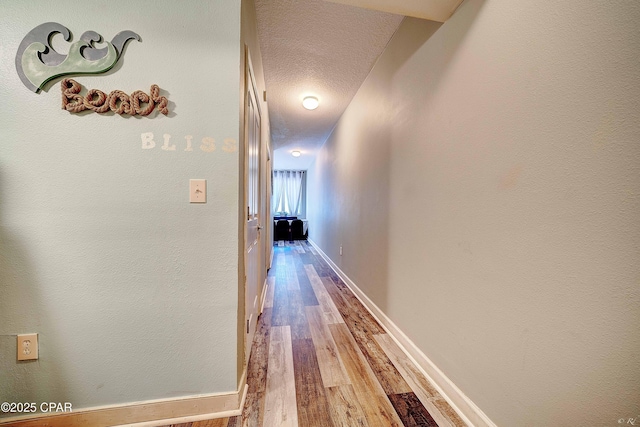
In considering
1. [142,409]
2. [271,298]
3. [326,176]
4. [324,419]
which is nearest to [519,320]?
[324,419]

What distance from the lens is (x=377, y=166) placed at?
2.20 meters

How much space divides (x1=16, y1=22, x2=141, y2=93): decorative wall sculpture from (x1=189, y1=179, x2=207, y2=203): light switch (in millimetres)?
639

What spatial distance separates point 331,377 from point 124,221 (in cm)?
146

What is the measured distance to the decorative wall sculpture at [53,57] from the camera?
1005 millimetres

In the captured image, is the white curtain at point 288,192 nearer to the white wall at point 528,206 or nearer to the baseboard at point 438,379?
the baseboard at point 438,379

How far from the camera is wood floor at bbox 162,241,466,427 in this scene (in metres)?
1.14

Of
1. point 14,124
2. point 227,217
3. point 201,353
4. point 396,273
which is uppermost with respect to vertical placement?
point 14,124

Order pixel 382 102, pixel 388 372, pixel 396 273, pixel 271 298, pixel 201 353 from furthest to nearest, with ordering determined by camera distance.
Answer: pixel 271 298 → pixel 382 102 → pixel 396 273 → pixel 388 372 → pixel 201 353

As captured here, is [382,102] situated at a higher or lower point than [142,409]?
higher

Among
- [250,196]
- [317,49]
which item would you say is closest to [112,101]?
[250,196]

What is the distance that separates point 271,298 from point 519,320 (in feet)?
7.54

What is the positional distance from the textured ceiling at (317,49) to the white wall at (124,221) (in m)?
0.79

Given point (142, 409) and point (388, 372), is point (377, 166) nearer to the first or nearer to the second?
point (388, 372)

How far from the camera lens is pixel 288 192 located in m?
8.57
